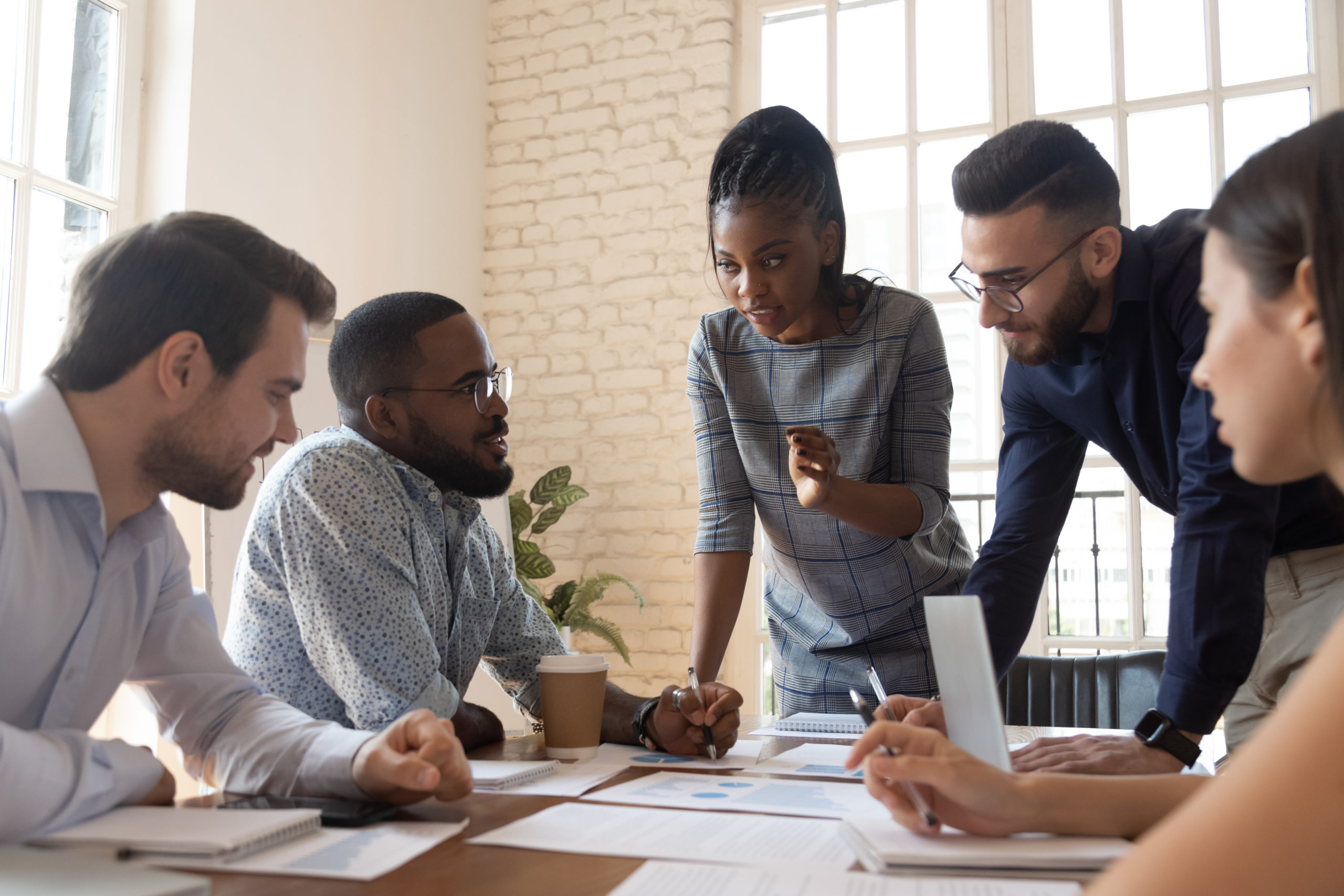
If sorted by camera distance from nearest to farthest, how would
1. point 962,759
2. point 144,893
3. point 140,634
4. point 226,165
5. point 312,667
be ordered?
point 144,893 → point 962,759 → point 140,634 → point 312,667 → point 226,165

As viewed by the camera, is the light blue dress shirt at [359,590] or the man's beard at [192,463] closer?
the man's beard at [192,463]

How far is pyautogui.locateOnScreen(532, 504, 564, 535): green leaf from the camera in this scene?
13.4 feet

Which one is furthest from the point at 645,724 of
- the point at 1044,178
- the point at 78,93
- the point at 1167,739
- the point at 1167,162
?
the point at 1167,162

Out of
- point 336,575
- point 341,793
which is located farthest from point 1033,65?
point 341,793

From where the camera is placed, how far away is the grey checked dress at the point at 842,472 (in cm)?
173

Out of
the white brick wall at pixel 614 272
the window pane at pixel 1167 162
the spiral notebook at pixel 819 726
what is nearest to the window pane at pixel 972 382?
the window pane at pixel 1167 162

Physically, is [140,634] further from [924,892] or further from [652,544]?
[652,544]

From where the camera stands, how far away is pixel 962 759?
0.80m

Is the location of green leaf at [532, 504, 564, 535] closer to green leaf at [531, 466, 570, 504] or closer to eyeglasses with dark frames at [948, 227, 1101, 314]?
green leaf at [531, 466, 570, 504]

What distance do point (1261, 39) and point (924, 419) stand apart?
304 centimetres

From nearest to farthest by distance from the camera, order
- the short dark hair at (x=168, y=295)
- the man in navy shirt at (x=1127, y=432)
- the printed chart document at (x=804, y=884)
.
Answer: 1. the printed chart document at (x=804, y=884)
2. the short dark hair at (x=168, y=295)
3. the man in navy shirt at (x=1127, y=432)

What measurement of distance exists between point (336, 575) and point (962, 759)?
0.84 meters

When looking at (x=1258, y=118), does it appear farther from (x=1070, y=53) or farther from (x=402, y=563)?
(x=402, y=563)

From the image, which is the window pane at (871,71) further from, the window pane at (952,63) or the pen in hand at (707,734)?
the pen in hand at (707,734)
